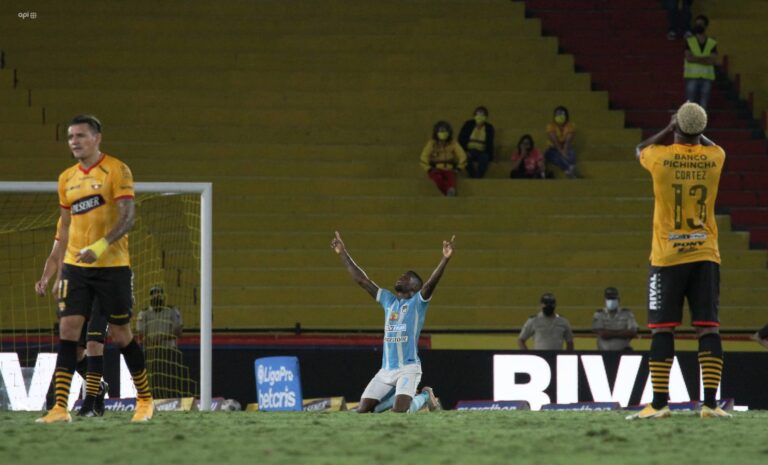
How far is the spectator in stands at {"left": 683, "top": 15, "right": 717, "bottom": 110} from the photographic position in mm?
23719

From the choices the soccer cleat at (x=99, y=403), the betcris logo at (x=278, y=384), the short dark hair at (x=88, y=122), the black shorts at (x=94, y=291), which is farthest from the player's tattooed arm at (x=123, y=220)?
the betcris logo at (x=278, y=384)

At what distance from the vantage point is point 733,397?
1784 centimetres

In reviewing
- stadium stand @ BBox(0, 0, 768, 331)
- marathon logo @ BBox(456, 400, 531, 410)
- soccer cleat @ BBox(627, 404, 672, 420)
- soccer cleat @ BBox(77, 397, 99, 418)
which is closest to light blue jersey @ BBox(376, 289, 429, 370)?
marathon logo @ BBox(456, 400, 531, 410)

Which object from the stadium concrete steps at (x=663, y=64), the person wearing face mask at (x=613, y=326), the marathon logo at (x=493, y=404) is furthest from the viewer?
the stadium concrete steps at (x=663, y=64)

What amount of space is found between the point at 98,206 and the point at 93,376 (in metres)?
1.46

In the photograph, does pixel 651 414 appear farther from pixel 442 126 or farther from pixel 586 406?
pixel 442 126

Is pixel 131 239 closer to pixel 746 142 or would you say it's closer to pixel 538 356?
pixel 538 356

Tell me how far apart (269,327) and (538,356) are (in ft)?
14.7

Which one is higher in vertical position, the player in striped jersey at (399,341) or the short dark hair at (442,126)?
the short dark hair at (442,126)

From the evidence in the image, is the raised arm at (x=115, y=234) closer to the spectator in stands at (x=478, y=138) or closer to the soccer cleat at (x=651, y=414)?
the soccer cleat at (x=651, y=414)

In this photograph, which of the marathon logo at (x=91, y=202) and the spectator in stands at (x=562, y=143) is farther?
the spectator in stands at (x=562, y=143)

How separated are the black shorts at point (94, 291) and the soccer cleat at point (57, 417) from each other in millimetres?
654

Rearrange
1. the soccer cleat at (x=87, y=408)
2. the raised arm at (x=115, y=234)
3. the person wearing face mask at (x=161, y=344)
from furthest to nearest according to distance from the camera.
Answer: the person wearing face mask at (x=161, y=344) < the soccer cleat at (x=87, y=408) < the raised arm at (x=115, y=234)

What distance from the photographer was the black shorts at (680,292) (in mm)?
9797
